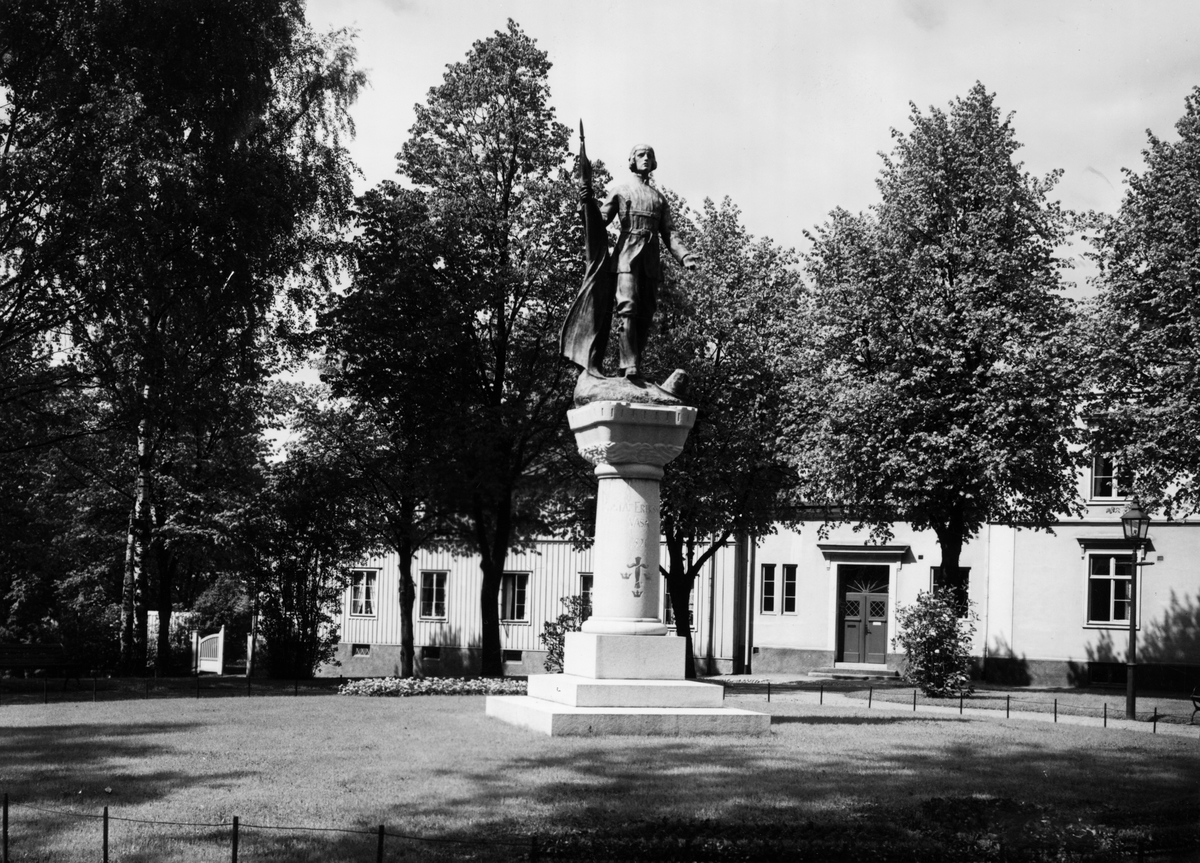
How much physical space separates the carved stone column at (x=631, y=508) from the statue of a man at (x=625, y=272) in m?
1.16

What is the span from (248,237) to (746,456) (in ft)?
49.9

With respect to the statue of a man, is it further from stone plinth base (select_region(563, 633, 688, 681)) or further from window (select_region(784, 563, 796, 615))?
window (select_region(784, 563, 796, 615))

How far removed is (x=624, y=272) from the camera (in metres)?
17.3

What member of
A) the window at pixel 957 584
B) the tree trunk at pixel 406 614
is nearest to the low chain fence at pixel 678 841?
the window at pixel 957 584

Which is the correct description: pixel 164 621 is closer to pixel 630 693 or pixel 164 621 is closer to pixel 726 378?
pixel 726 378

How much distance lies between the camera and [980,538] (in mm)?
41969

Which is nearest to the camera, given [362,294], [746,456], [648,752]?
[648,752]

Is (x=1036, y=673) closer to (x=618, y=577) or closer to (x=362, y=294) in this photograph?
(x=362, y=294)

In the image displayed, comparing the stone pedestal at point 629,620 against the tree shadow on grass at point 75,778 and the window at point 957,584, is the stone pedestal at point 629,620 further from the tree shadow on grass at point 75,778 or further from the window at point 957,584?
the window at point 957,584

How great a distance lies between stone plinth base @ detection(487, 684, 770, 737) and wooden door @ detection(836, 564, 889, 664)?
29806 mm

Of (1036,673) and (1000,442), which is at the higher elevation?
(1000,442)

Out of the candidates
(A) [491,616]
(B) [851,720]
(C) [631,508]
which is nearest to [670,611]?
(A) [491,616]

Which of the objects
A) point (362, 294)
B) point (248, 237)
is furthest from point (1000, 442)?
point (248, 237)

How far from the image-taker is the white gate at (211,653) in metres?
37.7
